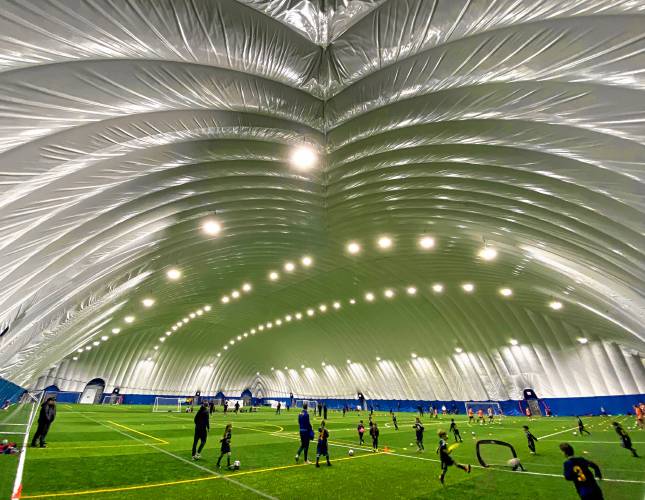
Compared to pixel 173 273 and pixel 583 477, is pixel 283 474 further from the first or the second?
pixel 173 273

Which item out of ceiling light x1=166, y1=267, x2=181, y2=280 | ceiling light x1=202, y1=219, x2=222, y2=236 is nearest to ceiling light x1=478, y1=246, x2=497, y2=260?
ceiling light x1=202, y1=219, x2=222, y2=236

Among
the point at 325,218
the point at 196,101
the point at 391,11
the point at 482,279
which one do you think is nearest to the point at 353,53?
the point at 391,11

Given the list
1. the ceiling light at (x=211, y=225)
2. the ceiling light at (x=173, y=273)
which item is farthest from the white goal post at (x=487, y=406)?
the ceiling light at (x=211, y=225)

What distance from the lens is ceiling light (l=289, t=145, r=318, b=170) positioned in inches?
575

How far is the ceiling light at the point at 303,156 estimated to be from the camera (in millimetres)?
14617

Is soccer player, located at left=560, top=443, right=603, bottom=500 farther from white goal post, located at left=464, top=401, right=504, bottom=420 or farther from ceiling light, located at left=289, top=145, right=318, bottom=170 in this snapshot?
white goal post, located at left=464, top=401, right=504, bottom=420

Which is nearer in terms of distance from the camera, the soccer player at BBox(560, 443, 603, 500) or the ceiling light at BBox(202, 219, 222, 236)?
the soccer player at BBox(560, 443, 603, 500)

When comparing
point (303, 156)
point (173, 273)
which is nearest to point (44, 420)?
point (173, 273)

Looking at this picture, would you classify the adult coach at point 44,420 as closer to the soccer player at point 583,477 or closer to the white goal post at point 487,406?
the soccer player at point 583,477

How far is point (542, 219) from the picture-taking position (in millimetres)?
17438

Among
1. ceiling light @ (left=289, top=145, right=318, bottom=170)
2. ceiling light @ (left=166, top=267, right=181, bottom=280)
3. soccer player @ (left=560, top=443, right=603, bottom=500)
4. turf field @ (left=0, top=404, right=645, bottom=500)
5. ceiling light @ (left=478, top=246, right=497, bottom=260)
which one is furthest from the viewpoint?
ceiling light @ (left=166, top=267, right=181, bottom=280)

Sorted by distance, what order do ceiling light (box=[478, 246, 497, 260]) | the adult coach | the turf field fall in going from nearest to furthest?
the turf field → the adult coach → ceiling light (box=[478, 246, 497, 260])

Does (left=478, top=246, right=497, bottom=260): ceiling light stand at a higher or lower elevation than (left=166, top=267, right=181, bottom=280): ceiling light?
lower

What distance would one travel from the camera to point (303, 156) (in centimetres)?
1495
